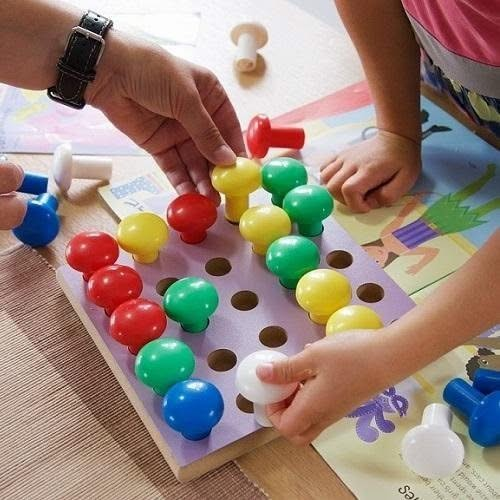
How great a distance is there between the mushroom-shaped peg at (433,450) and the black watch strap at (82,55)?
0.47 m

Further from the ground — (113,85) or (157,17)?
(113,85)

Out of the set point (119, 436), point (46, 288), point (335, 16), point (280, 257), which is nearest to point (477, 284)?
point (280, 257)

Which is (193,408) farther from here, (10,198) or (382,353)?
(10,198)

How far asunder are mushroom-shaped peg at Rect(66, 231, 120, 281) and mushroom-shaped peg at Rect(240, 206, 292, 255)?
13cm

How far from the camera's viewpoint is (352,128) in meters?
1.00

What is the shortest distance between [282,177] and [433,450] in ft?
1.13

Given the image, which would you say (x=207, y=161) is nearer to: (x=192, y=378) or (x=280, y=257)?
(x=280, y=257)

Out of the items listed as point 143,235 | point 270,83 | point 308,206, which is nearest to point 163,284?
point 143,235

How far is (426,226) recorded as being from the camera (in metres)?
0.87

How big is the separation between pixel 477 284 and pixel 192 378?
0.25 m

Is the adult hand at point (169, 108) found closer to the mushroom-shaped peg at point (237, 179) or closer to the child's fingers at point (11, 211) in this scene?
the mushroom-shaped peg at point (237, 179)

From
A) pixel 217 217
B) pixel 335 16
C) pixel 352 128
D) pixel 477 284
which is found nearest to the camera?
pixel 477 284

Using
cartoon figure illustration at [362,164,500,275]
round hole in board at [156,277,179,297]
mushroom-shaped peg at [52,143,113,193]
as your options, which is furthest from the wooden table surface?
cartoon figure illustration at [362,164,500,275]

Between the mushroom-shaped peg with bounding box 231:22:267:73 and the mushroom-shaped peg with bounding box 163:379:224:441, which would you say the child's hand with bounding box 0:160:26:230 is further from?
the mushroom-shaped peg with bounding box 231:22:267:73
